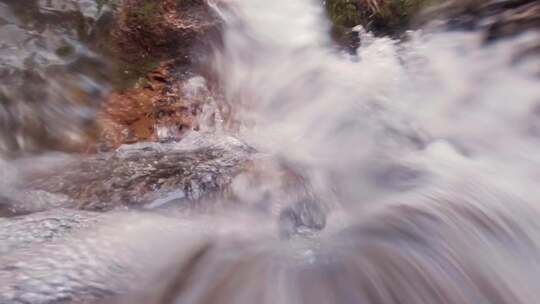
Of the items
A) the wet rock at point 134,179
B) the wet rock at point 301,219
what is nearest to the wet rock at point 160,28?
the wet rock at point 134,179

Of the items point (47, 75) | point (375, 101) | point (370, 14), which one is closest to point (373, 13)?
point (370, 14)

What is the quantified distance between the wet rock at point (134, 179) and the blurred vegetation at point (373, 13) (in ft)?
6.79

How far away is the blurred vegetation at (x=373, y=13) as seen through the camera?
4820 mm

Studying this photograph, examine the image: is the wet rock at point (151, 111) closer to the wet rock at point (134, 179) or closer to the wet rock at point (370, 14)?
the wet rock at point (134, 179)

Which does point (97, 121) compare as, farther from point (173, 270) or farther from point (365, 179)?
point (365, 179)

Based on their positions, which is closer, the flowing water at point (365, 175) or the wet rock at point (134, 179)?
the flowing water at point (365, 175)

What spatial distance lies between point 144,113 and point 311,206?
5.14 ft

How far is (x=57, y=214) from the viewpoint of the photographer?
2.58 metres

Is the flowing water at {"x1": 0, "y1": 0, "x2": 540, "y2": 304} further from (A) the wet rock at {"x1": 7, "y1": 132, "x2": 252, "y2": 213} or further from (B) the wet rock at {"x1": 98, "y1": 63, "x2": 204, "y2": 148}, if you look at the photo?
(B) the wet rock at {"x1": 98, "y1": 63, "x2": 204, "y2": 148}

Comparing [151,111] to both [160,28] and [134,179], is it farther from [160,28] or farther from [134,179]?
[134,179]

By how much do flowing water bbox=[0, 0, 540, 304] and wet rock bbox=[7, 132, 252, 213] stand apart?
15cm

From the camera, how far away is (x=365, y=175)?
11.0ft

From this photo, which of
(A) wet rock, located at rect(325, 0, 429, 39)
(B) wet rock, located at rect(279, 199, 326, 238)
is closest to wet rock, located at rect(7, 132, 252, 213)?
(B) wet rock, located at rect(279, 199, 326, 238)

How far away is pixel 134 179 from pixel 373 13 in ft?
9.99
